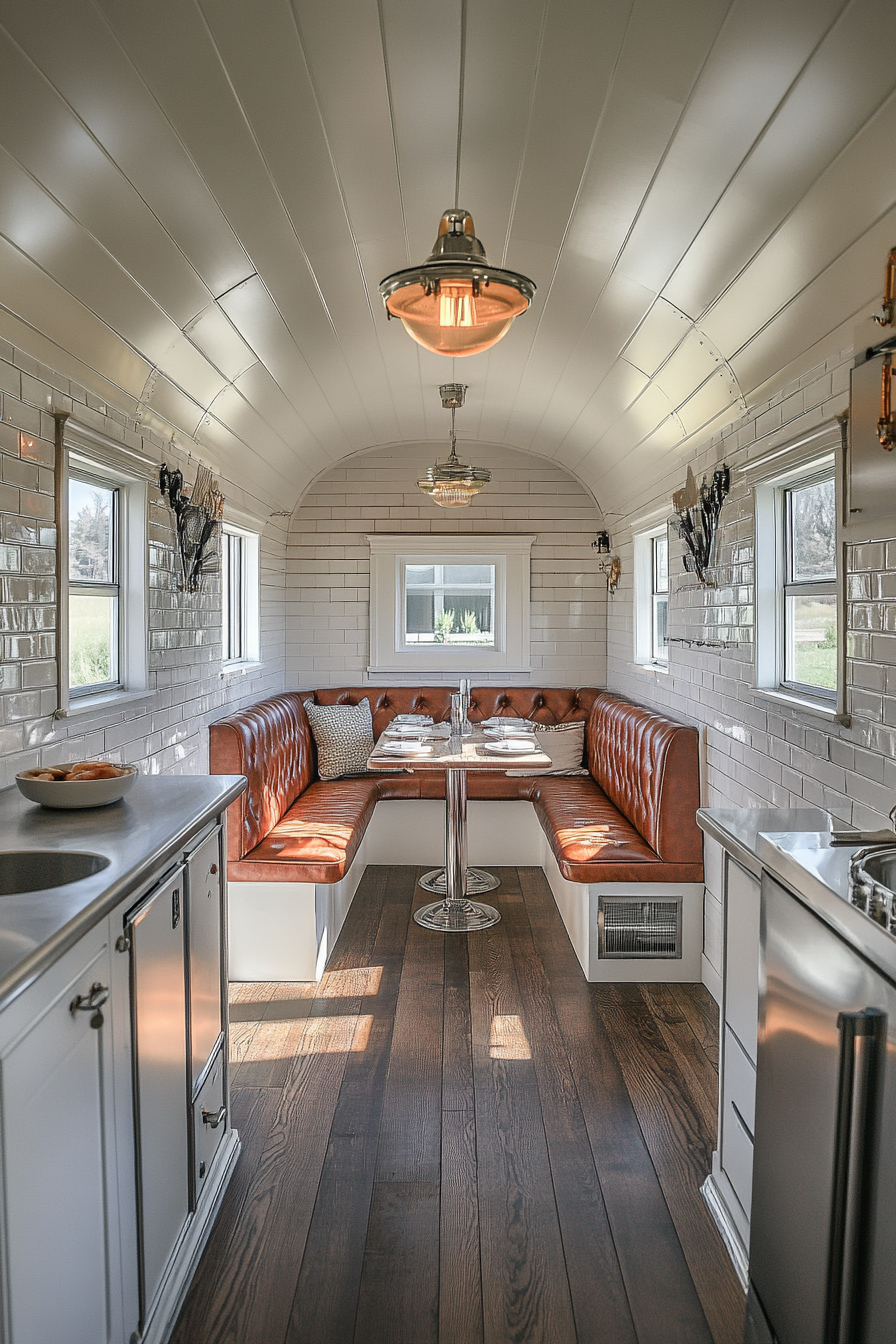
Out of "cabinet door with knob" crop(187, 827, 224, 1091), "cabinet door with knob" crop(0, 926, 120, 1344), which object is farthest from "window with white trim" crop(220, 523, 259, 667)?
"cabinet door with knob" crop(0, 926, 120, 1344)

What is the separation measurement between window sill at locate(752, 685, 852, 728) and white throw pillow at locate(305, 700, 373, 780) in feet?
11.1

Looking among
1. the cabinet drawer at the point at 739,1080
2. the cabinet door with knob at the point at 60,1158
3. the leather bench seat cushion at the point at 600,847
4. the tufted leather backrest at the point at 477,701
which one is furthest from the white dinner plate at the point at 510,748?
the cabinet door with knob at the point at 60,1158

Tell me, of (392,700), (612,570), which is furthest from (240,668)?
(612,570)

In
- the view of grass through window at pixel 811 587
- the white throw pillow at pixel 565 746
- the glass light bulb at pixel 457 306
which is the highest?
the glass light bulb at pixel 457 306

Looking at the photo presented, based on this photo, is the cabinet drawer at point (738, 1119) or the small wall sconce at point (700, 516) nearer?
the cabinet drawer at point (738, 1119)

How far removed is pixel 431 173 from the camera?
2719 millimetres

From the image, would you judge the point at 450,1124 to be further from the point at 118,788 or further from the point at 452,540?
the point at 452,540

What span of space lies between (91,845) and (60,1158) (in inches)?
29.6

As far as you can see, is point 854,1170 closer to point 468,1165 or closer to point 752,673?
point 468,1165

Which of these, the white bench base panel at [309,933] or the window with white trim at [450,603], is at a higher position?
the window with white trim at [450,603]

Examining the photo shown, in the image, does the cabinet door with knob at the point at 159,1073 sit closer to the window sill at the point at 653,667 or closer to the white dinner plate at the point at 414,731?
the white dinner plate at the point at 414,731

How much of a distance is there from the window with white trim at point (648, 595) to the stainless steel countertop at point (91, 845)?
3.65 meters

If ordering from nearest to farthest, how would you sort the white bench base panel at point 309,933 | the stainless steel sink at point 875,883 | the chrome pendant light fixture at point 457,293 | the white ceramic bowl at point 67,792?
the stainless steel sink at point 875,883
the chrome pendant light fixture at point 457,293
the white ceramic bowl at point 67,792
the white bench base panel at point 309,933

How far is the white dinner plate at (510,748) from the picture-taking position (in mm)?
4680
